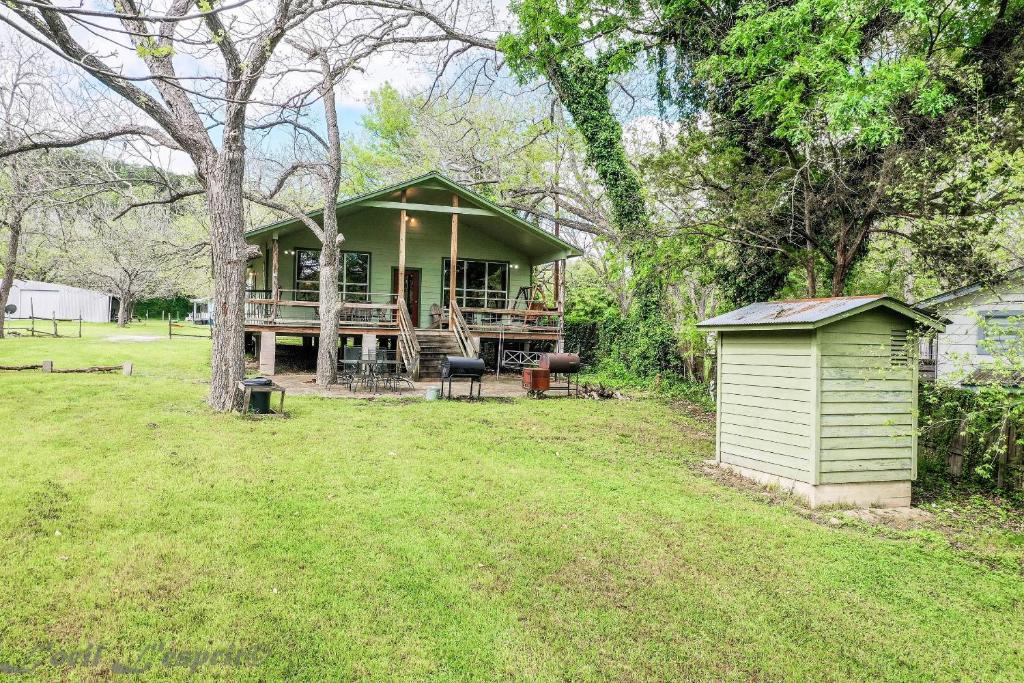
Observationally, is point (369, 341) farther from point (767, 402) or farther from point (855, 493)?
point (855, 493)

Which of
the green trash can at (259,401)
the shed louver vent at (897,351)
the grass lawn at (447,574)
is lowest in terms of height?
the grass lawn at (447,574)

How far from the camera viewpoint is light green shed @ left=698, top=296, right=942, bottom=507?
6426 millimetres

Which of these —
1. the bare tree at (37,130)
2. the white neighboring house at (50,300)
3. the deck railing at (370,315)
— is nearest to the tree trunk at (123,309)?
the white neighboring house at (50,300)

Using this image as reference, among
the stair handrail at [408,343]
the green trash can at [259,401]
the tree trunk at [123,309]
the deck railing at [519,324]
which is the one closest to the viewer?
the green trash can at [259,401]

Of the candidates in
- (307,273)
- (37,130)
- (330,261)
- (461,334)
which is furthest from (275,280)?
(37,130)

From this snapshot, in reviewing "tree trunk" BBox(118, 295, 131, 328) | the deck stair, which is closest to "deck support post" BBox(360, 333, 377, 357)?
the deck stair

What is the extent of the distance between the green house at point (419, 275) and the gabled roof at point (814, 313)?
928 centimetres

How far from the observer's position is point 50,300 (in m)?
40.3

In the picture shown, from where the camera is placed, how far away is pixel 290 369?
17781 mm

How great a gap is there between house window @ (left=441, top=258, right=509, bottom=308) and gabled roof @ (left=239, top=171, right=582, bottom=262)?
1342mm

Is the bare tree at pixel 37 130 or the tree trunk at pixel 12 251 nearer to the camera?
the bare tree at pixel 37 130

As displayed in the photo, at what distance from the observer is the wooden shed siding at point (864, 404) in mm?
6438

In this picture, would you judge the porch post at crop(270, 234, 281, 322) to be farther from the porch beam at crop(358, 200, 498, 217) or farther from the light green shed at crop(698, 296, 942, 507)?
the light green shed at crop(698, 296, 942, 507)

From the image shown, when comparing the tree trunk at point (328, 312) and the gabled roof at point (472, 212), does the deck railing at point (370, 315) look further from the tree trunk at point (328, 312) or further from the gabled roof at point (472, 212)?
the gabled roof at point (472, 212)
